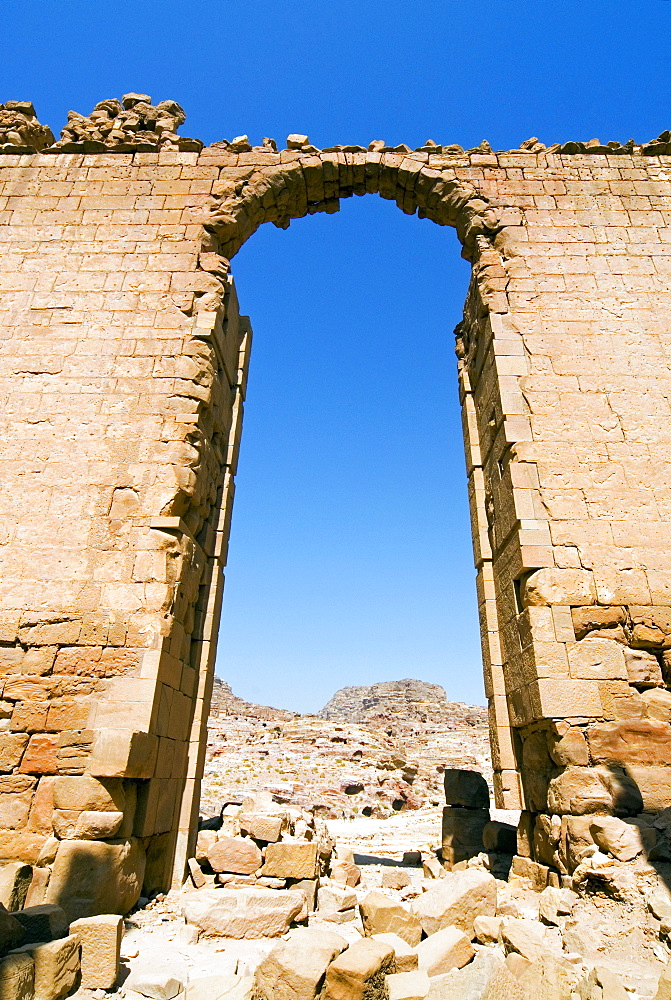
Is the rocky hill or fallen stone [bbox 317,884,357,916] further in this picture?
the rocky hill

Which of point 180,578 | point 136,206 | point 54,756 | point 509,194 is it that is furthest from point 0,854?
point 509,194

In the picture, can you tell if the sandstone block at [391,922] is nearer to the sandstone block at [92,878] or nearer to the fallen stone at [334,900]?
the fallen stone at [334,900]

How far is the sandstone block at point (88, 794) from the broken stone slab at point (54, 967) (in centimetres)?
140

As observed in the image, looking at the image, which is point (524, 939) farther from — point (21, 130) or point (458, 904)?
point (21, 130)

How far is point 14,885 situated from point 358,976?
89.3 inches

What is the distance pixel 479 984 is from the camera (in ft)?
9.11

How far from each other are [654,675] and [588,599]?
29.5 inches

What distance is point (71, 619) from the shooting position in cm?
504

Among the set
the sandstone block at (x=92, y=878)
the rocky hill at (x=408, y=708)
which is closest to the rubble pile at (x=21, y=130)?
the sandstone block at (x=92, y=878)

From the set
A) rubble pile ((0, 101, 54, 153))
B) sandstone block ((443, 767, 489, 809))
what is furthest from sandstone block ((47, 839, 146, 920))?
rubble pile ((0, 101, 54, 153))

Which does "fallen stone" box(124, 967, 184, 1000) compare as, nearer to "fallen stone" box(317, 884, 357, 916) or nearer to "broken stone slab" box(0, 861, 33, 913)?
"broken stone slab" box(0, 861, 33, 913)

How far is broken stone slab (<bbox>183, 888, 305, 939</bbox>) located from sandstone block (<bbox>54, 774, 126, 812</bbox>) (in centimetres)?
88

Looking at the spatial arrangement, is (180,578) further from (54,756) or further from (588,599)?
(588,599)

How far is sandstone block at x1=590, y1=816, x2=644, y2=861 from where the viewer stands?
3.92 meters
